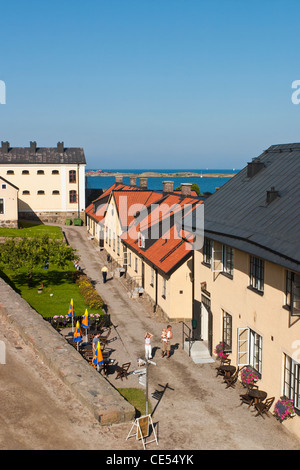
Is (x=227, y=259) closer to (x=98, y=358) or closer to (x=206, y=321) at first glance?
(x=206, y=321)

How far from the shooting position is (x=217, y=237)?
72.3ft

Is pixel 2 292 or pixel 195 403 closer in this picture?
pixel 195 403

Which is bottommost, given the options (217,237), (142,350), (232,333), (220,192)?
(142,350)

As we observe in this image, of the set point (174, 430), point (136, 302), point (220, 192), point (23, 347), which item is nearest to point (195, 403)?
point (174, 430)

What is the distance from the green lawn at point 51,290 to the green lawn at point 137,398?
11019mm

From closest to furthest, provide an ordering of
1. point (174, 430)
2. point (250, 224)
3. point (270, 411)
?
point (174, 430) < point (270, 411) < point (250, 224)

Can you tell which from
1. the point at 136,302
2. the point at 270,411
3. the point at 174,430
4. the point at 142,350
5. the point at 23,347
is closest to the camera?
the point at 174,430

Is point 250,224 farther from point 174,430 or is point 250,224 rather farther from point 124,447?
point 124,447

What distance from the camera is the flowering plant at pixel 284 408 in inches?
665

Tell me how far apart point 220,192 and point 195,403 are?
11322 mm

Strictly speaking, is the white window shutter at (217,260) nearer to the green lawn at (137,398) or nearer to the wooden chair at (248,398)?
the wooden chair at (248,398)

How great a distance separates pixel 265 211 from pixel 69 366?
10.3 meters

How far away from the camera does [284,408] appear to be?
1702 centimetres

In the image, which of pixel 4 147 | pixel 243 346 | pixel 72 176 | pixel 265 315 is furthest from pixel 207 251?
pixel 4 147
